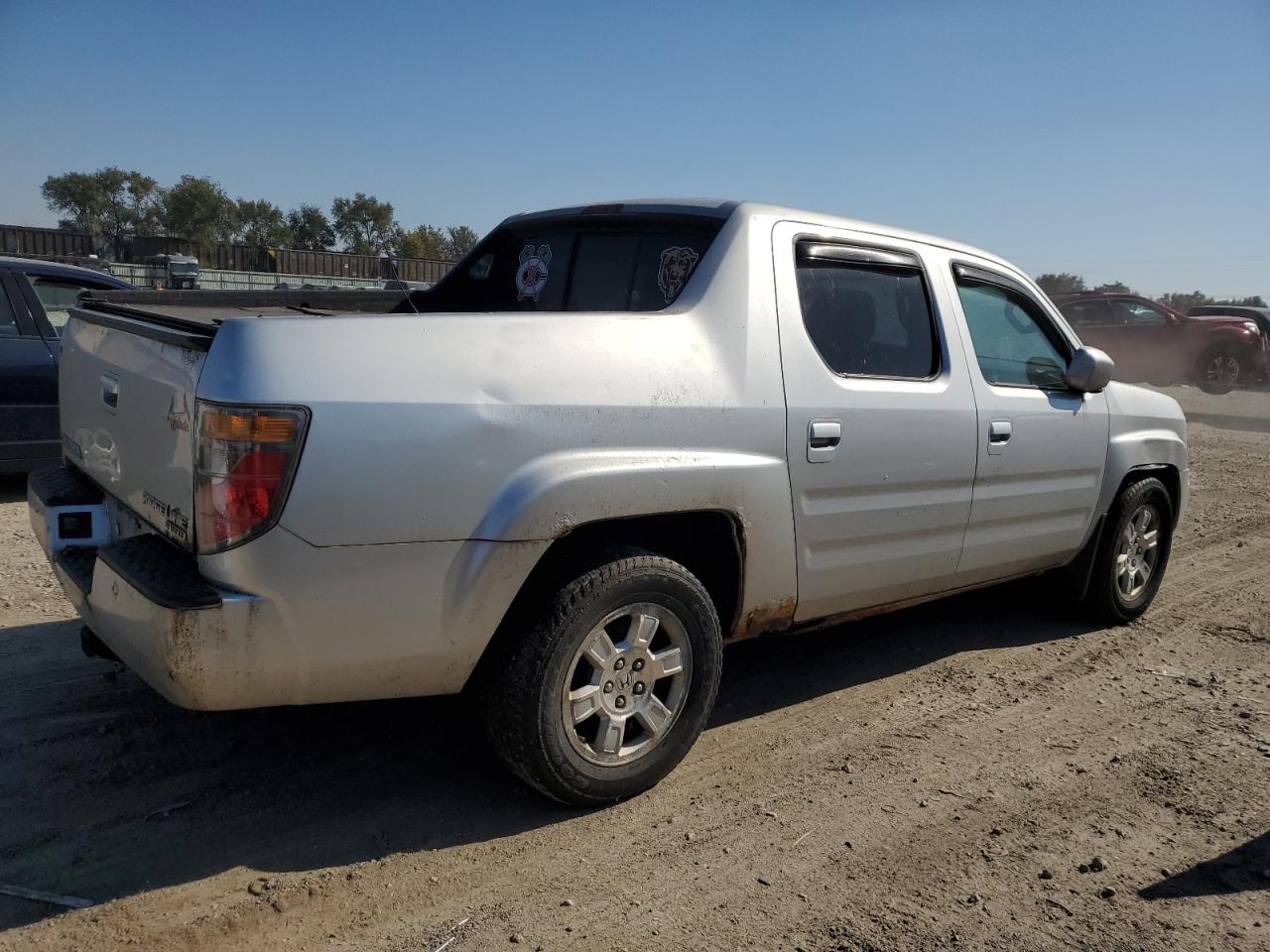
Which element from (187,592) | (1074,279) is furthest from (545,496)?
(1074,279)

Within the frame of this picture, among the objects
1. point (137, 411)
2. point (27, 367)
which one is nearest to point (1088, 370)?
point (137, 411)

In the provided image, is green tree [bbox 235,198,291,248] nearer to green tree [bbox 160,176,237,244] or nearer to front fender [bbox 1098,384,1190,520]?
green tree [bbox 160,176,237,244]

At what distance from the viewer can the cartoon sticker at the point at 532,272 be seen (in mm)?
4480

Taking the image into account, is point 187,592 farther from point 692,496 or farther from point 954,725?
point 954,725

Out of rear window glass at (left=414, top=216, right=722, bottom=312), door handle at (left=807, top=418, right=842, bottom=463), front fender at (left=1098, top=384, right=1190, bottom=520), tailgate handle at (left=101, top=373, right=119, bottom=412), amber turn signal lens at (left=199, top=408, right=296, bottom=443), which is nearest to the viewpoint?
amber turn signal lens at (left=199, top=408, right=296, bottom=443)

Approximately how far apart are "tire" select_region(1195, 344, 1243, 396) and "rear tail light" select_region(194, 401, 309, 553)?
2173cm

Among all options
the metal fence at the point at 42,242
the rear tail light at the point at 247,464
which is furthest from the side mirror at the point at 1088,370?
the metal fence at the point at 42,242

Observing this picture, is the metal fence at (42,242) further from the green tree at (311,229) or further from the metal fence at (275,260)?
the green tree at (311,229)

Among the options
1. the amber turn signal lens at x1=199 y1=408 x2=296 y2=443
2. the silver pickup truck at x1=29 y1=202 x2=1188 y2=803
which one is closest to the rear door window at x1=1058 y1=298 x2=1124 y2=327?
the silver pickup truck at x1=29 y1=202 x2=1188 y2=803

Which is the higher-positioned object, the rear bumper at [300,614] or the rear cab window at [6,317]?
the rear cab window at [6,317]

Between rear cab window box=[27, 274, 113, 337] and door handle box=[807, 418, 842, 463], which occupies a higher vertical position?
rear cab window box=[27, 274, 113, 337]

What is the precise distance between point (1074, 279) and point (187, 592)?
67750 millimetres

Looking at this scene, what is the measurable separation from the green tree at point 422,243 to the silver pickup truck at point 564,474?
6242 cm

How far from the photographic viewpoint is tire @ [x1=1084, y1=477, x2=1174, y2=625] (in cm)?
530
